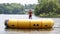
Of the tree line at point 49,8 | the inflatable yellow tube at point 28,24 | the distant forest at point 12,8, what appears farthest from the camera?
the distant forest at point 12,8

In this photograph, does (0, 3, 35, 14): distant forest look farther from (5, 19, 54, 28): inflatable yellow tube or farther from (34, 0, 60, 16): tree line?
(5, 19, 54, 28): inflatable yellow tube

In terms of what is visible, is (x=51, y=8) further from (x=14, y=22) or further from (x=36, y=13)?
A: (x=14, y=22)

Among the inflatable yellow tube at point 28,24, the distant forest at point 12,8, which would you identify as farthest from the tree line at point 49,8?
the inflatable yellow tube at point 28,24

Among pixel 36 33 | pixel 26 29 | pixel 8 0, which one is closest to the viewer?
pixel 36 33

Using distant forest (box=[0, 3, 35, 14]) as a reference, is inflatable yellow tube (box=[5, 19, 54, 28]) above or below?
above

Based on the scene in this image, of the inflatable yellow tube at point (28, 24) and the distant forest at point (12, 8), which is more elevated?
the inflatable yellow tube at point (28, 24)

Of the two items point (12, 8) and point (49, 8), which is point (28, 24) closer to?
point (49, 8)

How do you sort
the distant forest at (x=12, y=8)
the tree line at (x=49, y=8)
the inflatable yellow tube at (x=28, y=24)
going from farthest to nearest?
the distant forest at (x=12, y=8) → the tree line at (x=49, y=8) → the inflatable yellow tube at (x=28, y=24)

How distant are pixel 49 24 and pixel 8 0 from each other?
52.7 feet

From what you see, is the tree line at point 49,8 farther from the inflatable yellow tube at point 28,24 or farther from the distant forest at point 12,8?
the inflatable yellow tube at point 28,24

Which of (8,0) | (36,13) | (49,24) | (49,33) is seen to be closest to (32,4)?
(36,13)

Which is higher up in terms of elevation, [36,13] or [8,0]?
[8,0]

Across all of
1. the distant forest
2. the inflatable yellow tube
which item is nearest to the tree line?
the distant forest

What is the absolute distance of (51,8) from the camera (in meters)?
30.4
